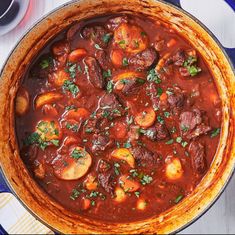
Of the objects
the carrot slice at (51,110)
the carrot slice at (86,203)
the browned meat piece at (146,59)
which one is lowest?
the carrot slice at (86,203)

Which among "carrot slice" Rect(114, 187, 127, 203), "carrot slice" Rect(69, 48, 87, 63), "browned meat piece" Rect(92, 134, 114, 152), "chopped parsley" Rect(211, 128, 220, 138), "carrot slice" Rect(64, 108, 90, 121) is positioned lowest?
"carrot slice" Rect(114, 187, 127, 203)

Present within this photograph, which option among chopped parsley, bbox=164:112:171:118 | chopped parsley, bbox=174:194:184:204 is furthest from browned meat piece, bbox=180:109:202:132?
chopped parsley, bbox=174:194:184:204

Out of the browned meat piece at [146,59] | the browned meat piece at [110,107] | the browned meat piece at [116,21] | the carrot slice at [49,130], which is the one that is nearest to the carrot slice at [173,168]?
the browned meat piece at [110,107]

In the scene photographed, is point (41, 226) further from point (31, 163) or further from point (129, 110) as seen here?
point (129, 110)

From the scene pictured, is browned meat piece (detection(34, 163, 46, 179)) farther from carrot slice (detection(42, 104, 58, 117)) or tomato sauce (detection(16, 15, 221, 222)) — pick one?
carrot slice (detection(42, 104, 58, 117))

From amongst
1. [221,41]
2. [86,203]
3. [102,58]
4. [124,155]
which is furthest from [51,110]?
[221,41]

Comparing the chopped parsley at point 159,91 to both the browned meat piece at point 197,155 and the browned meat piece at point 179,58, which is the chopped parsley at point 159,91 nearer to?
the browned meat piece at point 179,58
